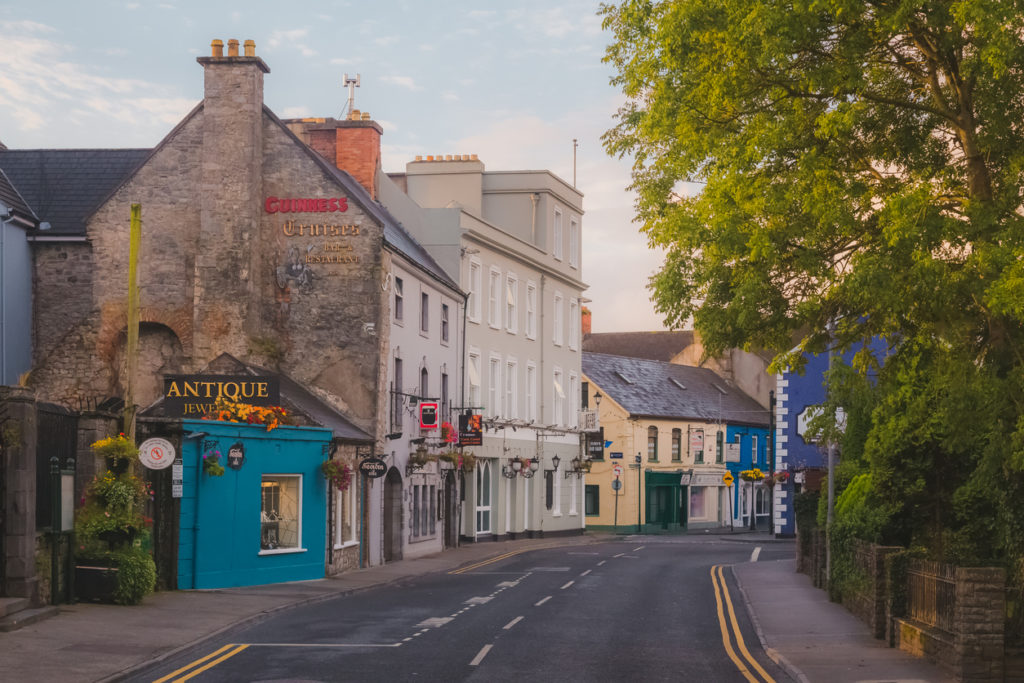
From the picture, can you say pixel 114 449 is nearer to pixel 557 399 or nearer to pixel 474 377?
pixel 474 377

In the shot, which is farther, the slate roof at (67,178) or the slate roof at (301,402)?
the slate roof at (67,178)

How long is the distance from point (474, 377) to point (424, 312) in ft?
22.1

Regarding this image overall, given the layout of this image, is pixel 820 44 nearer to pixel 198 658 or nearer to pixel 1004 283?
pixel 1004 283

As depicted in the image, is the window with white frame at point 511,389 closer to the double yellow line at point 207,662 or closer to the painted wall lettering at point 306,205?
the painted wall lettering at point 306,205

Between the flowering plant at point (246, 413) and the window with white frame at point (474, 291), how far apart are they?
18.1 metres

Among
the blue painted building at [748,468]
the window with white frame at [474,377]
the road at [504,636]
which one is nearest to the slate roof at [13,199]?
the road at [504,636]

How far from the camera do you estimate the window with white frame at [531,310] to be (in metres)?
53.8

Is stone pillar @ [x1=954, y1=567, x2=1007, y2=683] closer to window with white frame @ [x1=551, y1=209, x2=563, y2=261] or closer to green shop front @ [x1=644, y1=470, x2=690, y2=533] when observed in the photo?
window with white frame @ [x1=551, y1=209, x2=563, y2=261]

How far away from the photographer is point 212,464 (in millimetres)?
26781


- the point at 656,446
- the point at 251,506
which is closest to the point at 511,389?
the point at 656,446

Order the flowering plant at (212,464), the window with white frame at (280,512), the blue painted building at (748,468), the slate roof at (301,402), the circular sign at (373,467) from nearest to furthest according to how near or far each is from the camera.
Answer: the flowering plant at (212,464) → the window with white frame at (280,512) → the slate roof at (301,402) → the circular sign at (373,467) → the blue painted building at (748,468)

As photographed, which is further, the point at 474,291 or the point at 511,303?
the point at 511,303

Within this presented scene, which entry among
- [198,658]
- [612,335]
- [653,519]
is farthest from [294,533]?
[612,335]

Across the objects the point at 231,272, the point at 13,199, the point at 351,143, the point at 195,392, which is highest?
the point at 351,143
